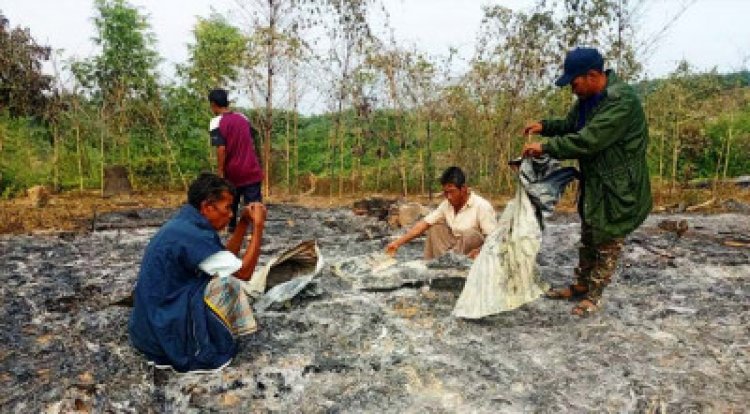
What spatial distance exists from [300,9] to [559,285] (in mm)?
7547

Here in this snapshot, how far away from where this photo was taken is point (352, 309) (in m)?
3.79

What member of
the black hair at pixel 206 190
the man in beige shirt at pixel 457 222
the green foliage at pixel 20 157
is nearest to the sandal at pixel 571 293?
the man in beige shirt at pixel 457 222

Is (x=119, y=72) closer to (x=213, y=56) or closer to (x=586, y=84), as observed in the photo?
(x=213, y=56)

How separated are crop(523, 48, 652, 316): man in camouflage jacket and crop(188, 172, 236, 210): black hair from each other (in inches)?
76.7

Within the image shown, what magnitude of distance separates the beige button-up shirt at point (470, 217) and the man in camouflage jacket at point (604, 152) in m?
0.76

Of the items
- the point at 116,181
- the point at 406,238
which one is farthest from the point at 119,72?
the point at 406,238

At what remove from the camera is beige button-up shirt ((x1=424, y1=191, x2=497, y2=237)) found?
4.15 m

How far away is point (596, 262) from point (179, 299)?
2635mm

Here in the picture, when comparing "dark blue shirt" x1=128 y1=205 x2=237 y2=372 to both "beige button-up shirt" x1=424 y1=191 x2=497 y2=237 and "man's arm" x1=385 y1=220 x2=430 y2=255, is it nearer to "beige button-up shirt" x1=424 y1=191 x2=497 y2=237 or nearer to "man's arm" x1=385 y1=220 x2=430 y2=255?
"man's arm" x1=385 y1=220 x2=430 y2=255

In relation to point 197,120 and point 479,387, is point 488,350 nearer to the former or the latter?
point 479,387

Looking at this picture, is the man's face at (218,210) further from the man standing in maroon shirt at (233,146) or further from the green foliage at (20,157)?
the green foliage at (20,157)

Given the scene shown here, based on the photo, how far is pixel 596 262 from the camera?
3.58 m

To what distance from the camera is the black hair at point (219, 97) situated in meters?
5.09

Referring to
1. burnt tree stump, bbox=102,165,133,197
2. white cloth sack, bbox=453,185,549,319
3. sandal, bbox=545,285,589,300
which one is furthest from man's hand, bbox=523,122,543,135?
burnt tree stump, bbox=102,165,133,197
